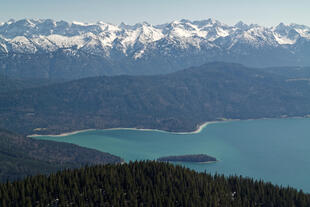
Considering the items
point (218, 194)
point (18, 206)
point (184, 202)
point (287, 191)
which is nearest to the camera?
point (18, 206)

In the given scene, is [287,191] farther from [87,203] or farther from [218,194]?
[87,203]

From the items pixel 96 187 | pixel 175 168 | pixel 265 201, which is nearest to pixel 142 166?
pixel 175 168

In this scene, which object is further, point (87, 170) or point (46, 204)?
point (87, 170)

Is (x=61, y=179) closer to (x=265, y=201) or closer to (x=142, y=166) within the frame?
(x=142, y=166)

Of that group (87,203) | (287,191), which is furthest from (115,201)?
(287,191)

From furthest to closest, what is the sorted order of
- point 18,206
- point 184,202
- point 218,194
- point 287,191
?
point 287,191 → point 218,194 → point 184,202 → point 18,206

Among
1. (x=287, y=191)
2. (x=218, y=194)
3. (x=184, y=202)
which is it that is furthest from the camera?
(x=287, y=191)
